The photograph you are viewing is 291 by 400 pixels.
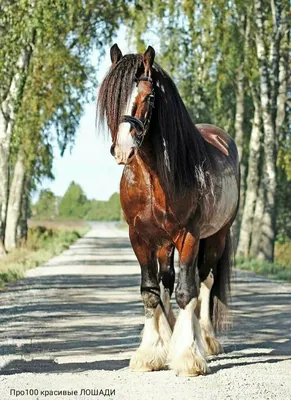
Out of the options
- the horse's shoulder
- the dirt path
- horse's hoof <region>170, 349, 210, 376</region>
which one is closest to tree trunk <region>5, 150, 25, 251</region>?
the dirt path

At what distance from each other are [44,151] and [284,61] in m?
7.74

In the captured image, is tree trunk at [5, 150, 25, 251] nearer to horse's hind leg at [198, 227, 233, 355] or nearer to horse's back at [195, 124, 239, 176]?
horse's back at [195, 124, 239, 176]

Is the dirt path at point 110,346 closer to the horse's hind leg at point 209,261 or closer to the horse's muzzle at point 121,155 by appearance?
the horse's hind leg at point 209,261

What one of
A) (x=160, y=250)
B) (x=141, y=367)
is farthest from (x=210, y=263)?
(x=141, y=367)

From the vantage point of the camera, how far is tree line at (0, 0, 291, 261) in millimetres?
23172

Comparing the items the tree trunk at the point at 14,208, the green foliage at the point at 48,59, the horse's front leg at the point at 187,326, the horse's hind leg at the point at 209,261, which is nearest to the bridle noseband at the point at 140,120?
the horse's front leg at the point at 187,326

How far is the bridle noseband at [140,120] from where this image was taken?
784 cm

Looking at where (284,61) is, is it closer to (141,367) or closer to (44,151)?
(44,151)

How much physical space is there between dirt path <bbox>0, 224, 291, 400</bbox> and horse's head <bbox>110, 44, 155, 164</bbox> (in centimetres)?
174

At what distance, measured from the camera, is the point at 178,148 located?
27.8ft

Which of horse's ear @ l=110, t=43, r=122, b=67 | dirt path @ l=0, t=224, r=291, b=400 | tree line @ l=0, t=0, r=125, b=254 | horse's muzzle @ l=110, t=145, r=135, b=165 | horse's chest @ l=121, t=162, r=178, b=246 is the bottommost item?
dirt path @ l=0, t=224, r=291, b=400

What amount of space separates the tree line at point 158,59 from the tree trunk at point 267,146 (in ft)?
0.08

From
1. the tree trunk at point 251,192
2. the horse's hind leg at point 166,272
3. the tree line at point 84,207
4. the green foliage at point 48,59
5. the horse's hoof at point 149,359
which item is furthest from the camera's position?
the tree line at point 84,207

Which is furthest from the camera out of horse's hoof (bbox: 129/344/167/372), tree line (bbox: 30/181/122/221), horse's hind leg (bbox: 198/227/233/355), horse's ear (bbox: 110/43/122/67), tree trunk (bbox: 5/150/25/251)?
tree line (bbox: 30/181/122/221)
